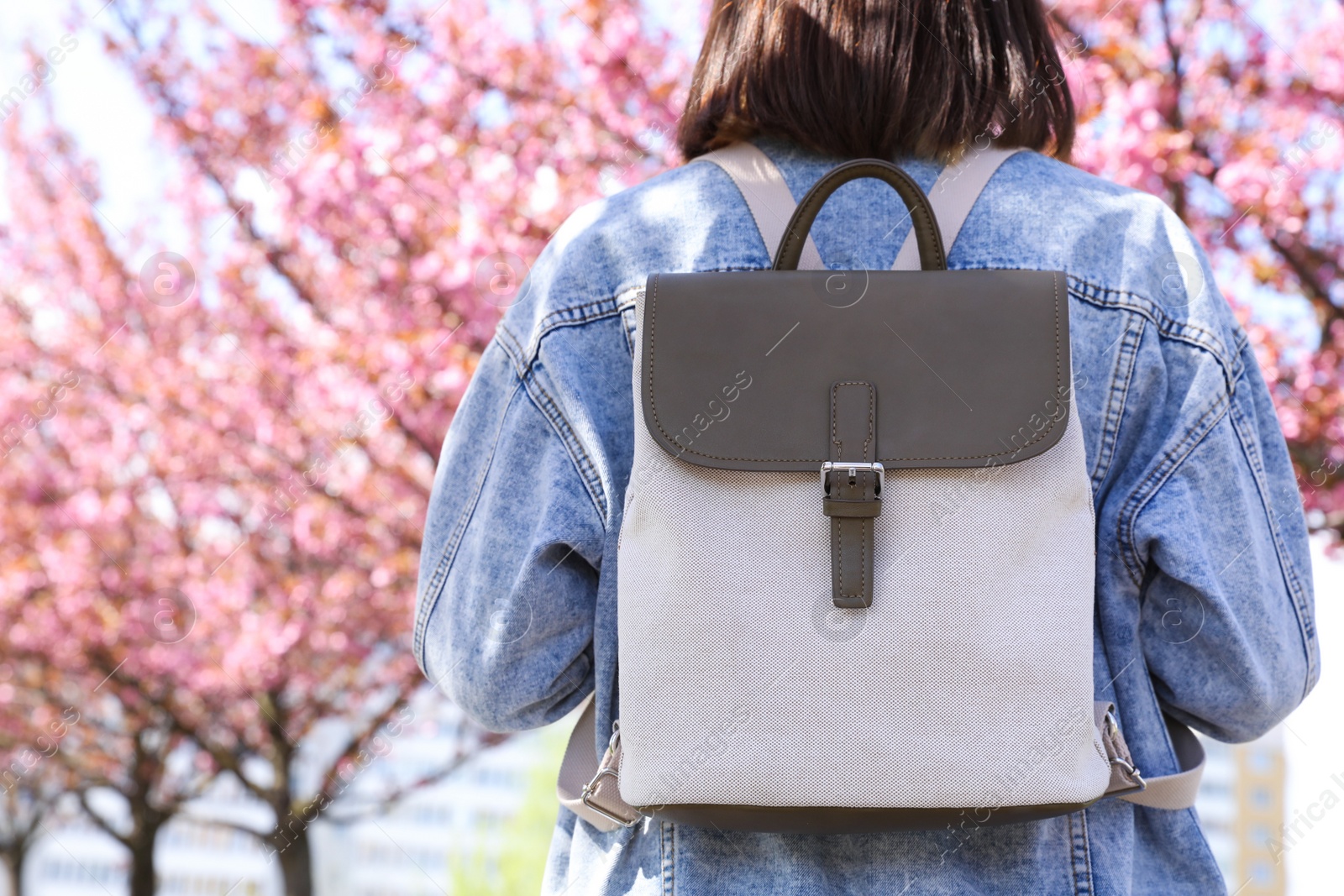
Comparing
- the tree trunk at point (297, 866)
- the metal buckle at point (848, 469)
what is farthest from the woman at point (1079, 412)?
the tree trunk at point (297, 866)

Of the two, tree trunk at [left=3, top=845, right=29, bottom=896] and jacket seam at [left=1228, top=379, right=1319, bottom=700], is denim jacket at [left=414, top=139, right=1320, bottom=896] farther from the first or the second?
tree trunk at [left=3, top=845, right=29, bottom=896]

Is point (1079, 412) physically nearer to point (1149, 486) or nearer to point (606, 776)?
point (1149, 486)

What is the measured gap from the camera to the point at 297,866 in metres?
5.21

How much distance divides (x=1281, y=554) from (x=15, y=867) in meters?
9.64

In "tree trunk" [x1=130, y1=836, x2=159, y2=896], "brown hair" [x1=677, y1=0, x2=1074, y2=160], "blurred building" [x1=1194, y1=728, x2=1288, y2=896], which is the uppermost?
"brown hair" [x1=677, y1=0, x2=1074, y2=160]

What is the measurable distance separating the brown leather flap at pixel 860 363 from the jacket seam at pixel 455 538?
22 cm

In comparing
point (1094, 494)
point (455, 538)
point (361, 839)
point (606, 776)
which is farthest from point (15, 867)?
point (1094, 494)

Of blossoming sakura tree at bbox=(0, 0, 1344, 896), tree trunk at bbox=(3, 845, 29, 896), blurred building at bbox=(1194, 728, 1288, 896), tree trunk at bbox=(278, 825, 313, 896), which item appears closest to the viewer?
blossoming sakura tree at bbox=(0, 0, 1344, 896)

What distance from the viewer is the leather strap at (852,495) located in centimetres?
87

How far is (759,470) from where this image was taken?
0.91 meters

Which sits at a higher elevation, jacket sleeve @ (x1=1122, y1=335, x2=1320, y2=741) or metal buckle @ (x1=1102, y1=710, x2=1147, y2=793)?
jacket sleeve @ (x1=1122, y1=335, x2=1320, y2=741)

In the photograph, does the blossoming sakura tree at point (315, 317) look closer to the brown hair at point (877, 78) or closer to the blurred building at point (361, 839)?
the blurred building at point (361, 839)

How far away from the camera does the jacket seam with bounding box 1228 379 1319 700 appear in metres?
1.05

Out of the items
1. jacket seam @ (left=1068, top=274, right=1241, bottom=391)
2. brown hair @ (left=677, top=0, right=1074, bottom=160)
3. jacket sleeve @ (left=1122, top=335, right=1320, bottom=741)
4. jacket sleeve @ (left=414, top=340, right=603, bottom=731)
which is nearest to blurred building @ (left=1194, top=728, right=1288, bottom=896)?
jacket sleeve @ (left=1122, top=335, right=1320, bottom=741)
